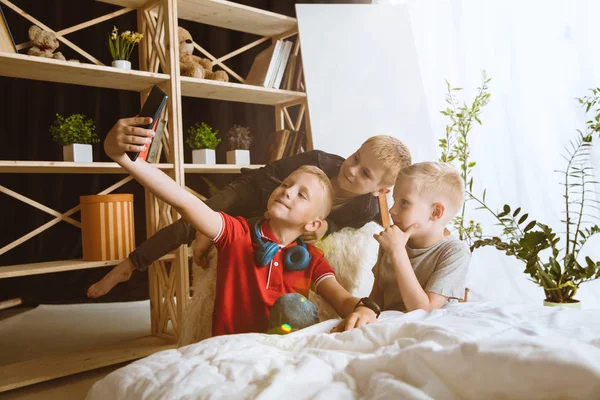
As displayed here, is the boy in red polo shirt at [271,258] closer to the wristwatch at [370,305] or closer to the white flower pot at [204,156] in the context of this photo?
the wristwatch at [370,305]

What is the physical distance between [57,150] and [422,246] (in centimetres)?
163

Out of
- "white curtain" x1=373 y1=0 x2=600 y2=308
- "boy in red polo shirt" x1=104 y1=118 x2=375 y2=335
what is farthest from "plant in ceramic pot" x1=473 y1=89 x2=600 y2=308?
"boy in red polo shirt" x1=104 y1=118 x2=375 y2=335

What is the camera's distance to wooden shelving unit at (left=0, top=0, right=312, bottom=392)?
168 centimetres

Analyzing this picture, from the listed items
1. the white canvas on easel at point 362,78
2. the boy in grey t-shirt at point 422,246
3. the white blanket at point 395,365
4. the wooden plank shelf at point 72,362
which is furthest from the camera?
the wooden plank shelf at point 72,362

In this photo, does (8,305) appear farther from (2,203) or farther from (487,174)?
(487,174)

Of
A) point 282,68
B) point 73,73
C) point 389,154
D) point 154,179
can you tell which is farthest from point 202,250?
point 282,68

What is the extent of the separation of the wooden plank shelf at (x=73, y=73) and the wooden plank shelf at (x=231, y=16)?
0.33 metres

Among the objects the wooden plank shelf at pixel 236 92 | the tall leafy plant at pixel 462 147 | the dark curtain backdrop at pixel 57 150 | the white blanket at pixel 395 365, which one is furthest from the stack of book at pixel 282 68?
the white blanket at pixel 395 365

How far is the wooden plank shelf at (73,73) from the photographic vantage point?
1667 millimetres

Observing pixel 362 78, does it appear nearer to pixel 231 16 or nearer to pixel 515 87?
pixel 515 87

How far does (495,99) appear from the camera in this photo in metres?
1.88

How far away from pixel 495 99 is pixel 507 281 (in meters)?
0.67

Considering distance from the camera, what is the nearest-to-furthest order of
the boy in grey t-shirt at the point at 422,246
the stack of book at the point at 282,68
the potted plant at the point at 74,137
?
1. the boy in grey t-shirt at the point at 422,246
2. the potted plant at the point at 74,137
3. the stack of book at the point at 282,68

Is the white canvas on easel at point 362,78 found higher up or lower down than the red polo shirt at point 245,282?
higher up
